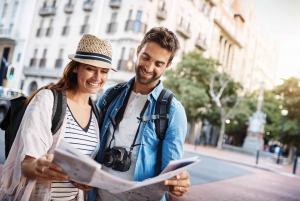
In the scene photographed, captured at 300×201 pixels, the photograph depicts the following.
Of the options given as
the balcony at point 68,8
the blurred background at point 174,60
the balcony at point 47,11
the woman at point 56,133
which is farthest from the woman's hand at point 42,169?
the balcony at point 47,11

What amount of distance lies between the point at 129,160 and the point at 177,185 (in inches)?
16.2

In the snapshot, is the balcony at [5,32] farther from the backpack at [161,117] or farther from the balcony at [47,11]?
the backpack at [161,117]

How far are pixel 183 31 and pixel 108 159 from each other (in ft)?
86.6

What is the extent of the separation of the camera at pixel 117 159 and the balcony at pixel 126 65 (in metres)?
21.2

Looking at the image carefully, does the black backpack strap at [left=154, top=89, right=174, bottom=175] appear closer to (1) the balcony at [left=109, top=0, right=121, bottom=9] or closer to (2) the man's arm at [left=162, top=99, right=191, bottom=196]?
(2) the man's arm at [left=162, top=99, right=191, bottom=196]

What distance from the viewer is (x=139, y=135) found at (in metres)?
1.86

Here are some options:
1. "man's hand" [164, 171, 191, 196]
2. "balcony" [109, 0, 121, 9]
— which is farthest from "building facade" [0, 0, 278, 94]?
"man's hand" [164, 171, 191, 196]

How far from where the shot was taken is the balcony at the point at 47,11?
1079 inches

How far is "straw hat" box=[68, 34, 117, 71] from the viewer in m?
1.78

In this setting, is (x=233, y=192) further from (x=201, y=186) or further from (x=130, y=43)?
(x=130, y=43)

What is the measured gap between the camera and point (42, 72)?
1072 inches

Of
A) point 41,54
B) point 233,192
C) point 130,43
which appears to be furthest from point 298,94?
point 41,54

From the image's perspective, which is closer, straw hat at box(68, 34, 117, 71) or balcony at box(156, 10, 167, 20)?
straw hat at box(68, 34, 117, 71)

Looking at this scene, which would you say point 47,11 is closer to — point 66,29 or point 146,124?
point 66,29
